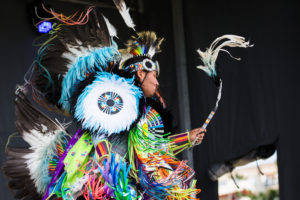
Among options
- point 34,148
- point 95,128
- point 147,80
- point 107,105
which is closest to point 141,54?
point 147,80

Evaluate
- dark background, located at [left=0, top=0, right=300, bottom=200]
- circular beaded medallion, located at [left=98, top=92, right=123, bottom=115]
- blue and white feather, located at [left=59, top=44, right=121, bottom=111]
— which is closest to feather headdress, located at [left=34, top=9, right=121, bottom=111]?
blue and white feather, located at [left=59, top=44, right=121, bottom=111]

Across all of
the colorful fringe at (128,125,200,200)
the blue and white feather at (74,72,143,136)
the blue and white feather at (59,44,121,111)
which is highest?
the blue and white feather at (59,44,121,111)

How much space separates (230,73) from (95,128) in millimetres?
1332

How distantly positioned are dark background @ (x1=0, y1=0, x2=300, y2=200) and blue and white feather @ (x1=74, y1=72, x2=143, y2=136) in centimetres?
106

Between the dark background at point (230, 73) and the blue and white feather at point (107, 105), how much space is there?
1057mm

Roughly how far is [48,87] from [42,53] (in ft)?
0.61

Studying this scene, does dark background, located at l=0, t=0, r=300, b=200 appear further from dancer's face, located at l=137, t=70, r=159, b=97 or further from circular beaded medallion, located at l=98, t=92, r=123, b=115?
circular beaded medallion, located at l=98, t=92, r=123, b=115

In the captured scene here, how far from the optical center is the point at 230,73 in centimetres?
299

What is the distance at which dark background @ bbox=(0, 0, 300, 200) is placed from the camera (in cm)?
263

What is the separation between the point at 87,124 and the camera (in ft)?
6.61

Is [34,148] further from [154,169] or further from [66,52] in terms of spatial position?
[154,169]

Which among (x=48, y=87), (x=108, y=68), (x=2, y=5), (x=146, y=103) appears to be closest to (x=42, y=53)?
(x=48, y=87)

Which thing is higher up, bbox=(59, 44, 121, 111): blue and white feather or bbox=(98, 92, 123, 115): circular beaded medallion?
bbox=(59, 44, 121, 111): blue and white feather

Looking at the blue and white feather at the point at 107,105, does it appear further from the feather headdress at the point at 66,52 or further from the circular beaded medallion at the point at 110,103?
the feather headdress at the point at 66,52
